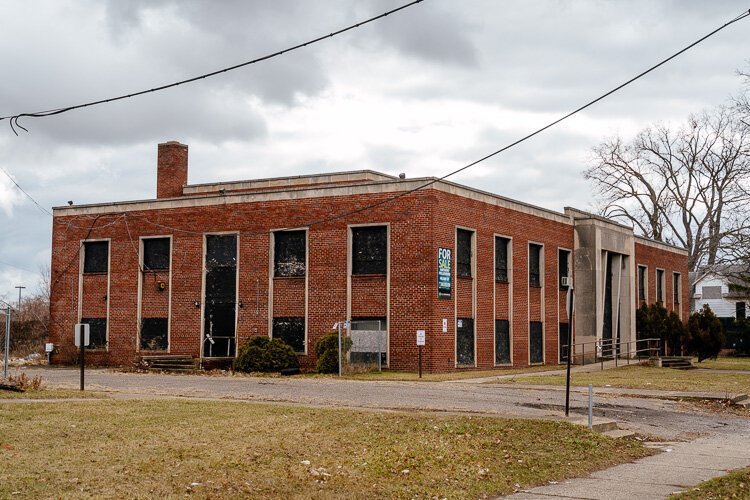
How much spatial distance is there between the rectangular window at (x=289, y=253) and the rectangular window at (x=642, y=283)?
80.9 ft

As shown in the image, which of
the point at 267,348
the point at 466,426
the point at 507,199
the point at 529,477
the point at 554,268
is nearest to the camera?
the point at 529,477

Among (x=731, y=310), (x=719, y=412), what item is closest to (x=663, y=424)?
(x=719, y=412)

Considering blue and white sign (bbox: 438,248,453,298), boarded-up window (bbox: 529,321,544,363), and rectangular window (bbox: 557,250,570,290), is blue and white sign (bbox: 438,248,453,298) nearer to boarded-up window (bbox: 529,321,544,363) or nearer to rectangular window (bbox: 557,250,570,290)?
boarded-up window (bbox: 529,321,544,363)

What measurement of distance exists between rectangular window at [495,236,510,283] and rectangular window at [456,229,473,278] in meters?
2.27

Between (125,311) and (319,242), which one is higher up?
(319,242)

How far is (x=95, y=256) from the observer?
1656 inches

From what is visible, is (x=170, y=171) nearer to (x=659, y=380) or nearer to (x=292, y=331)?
(x=292, y=331)

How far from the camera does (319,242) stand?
36.9 meters

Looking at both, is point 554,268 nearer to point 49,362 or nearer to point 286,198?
point 286,198

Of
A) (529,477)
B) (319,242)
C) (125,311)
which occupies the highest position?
(319,242)

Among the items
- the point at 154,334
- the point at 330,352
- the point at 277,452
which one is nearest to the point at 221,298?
the point at 154,334

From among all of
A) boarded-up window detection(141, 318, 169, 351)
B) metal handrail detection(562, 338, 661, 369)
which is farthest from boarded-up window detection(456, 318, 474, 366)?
boarded-up window detection(141, 318, 169, 351)

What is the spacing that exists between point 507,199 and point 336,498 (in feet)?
100

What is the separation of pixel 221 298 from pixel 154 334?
143 inches
